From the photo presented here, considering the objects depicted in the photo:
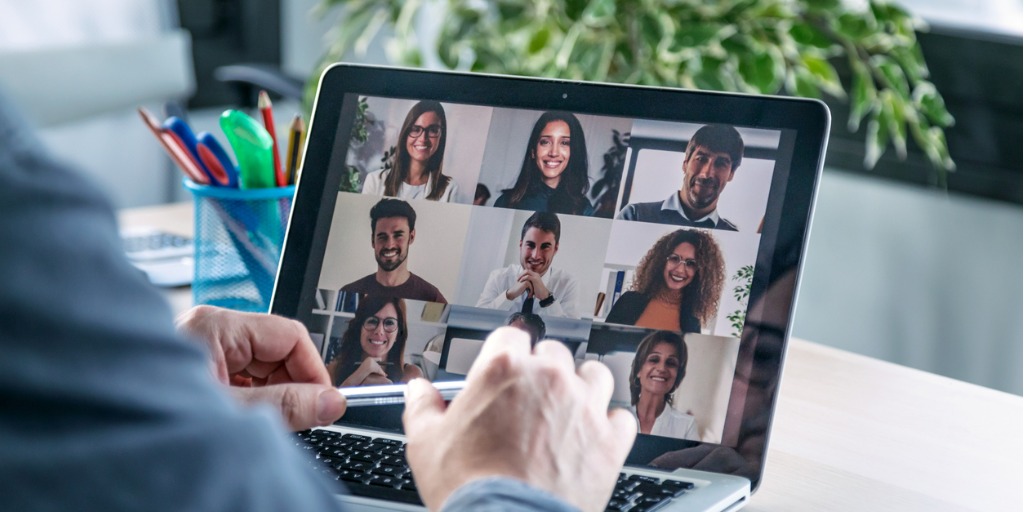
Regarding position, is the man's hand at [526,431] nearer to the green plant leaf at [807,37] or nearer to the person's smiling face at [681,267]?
the person's smiling face at [681,267]

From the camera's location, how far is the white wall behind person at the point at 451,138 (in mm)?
718

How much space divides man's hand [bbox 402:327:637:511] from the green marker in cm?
41

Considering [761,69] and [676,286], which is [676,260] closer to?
[676,286]

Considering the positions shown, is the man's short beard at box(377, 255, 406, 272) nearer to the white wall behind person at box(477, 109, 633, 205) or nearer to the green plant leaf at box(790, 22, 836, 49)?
the white wall behind person at box(477, 109, 633, 205)

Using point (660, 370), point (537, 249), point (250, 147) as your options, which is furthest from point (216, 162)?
point (660, 370)

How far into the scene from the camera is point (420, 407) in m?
0.54

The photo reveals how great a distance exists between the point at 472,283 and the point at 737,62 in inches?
28.3

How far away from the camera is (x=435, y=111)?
74cm

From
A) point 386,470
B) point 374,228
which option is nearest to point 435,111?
point 374,228

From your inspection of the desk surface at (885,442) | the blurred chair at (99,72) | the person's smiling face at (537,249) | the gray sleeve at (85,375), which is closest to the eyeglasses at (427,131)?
the person's smiling face at (537,249)

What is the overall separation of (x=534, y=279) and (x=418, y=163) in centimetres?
12

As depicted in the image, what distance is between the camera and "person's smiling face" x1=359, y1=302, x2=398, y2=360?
2.30 ft

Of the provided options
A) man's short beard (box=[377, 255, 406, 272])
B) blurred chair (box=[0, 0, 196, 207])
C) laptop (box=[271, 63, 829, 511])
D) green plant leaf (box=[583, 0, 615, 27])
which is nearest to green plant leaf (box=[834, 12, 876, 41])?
green plant leaf (box=[583, 0, 615, 27])

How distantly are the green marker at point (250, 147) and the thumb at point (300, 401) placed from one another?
28 cm
